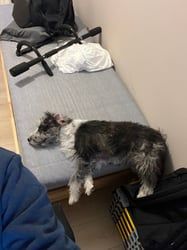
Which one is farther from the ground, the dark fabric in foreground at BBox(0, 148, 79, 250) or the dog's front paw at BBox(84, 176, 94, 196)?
the dark fabric in foreground at BBox(0, 148, 79, 250)

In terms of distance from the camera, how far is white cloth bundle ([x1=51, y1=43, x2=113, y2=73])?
6.18ft

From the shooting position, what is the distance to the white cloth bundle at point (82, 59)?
1.88m

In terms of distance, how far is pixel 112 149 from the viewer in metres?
1.38

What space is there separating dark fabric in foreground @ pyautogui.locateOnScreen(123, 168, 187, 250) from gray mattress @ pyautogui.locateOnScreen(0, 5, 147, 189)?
8.1 inches

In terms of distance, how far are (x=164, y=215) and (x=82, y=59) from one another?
955 millimetres

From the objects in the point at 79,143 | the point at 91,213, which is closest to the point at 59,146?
the point at 79,143

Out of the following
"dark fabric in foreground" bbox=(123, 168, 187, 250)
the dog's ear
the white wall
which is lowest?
"dark fabric in foreground" bbox=(123, 168, 187, 250)

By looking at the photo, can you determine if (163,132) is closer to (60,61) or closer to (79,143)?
(79,143)

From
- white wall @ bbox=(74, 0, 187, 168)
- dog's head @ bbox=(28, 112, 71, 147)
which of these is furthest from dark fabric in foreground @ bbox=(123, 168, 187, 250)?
dog's head @ bbox=(28, 112, 71, 147)

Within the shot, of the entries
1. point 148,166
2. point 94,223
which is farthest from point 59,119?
point 94,223

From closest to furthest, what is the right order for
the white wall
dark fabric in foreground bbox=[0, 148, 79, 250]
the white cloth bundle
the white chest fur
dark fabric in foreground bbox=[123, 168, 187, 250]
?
1. dark fabric in foreground bbox=[0, 148, 79, 250]
2. dark fabric in foreground bbox=[123, 168, 187, 250]
3. the white wall
4. the white chest fur
5. the white cloth bundle

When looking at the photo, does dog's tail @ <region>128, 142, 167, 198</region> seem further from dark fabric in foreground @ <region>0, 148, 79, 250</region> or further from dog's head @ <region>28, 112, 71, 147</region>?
dark fabric in foreground @ <region>0, 148, 79, 250</region>

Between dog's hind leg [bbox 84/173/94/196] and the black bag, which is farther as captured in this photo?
the black bag

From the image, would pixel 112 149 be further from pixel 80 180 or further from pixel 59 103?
pixel 59 103
